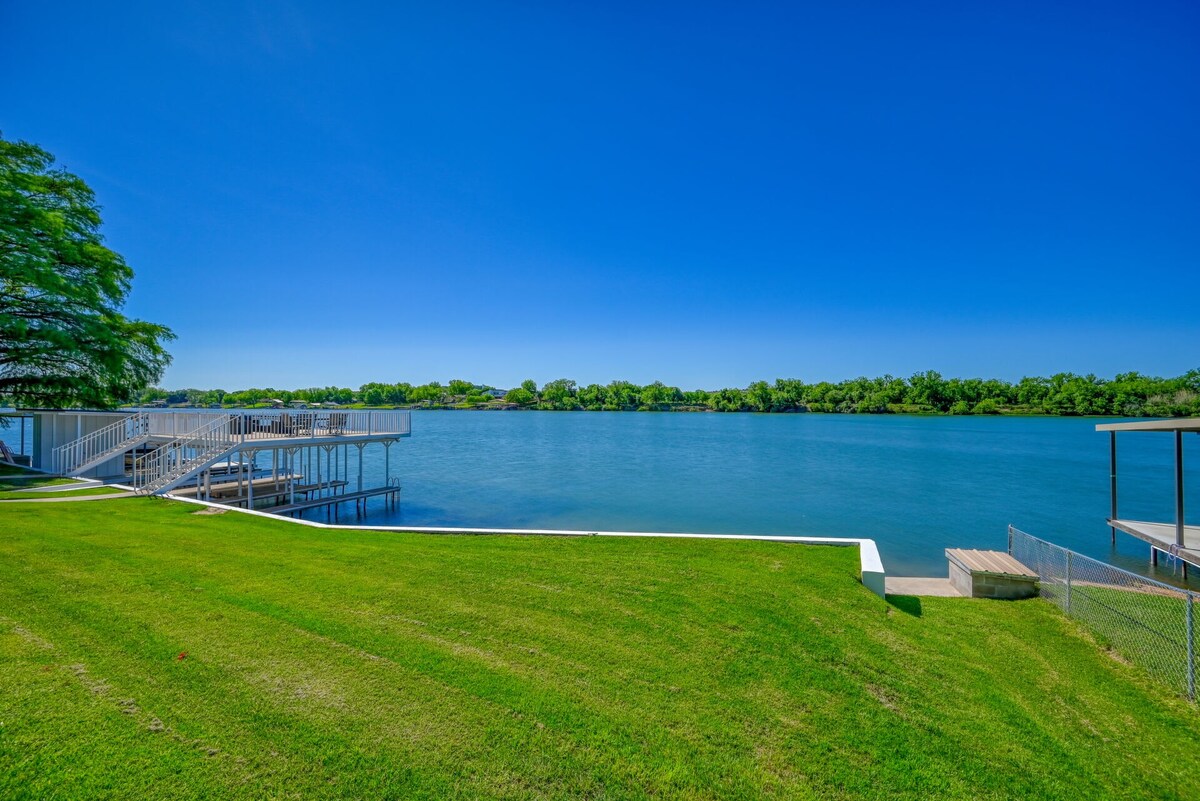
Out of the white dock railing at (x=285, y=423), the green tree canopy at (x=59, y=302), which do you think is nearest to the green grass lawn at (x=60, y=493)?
the white dock railing at (x=285, y=423)

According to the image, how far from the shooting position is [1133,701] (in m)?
4.95

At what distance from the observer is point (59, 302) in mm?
18172

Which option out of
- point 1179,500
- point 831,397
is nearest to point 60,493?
point 1179,500

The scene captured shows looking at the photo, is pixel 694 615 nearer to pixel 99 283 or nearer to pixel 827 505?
pixel 827 505

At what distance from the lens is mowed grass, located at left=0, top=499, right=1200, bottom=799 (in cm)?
334

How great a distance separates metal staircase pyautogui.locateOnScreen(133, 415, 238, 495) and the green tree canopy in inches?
263

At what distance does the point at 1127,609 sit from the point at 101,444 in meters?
24.5

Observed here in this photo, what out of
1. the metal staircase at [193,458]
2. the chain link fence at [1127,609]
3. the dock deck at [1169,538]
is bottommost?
the dock deck at [1169,538]

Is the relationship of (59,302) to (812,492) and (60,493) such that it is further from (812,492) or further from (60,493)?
(812,492)

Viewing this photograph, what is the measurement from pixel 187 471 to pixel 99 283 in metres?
11.4

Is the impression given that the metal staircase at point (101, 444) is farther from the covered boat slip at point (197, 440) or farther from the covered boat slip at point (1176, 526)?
the covered boat slip at point (1176, 526)

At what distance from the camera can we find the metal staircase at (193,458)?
43.9ft

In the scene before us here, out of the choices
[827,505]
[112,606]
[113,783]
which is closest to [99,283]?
[112,606]

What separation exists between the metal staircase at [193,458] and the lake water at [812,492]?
20.0ft
